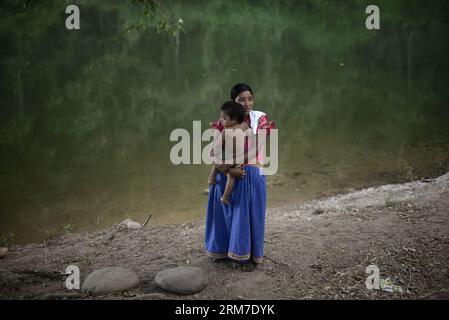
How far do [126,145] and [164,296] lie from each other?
6869mm

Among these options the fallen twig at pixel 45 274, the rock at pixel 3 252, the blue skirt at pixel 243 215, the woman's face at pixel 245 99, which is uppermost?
the woman's face at pixel 245 99

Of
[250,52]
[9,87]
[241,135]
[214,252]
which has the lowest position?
[214,252]

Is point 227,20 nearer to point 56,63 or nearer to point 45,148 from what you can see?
point 56,63

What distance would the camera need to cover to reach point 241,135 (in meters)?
3.68

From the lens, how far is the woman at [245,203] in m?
3.73

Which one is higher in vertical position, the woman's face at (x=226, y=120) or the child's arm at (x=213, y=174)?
the woman's face at (x=226, y=120)

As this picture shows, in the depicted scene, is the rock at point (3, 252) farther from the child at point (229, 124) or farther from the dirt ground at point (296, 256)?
the child at point (229, 124)

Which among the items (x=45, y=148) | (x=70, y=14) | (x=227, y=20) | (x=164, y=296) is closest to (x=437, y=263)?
(x=164, y=296)

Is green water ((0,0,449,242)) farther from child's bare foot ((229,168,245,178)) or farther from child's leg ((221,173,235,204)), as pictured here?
child's bare foot ((229,168,245,178))

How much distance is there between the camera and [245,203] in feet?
12.4

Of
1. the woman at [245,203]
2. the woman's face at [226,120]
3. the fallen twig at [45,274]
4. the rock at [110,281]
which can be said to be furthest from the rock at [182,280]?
the woman's face at [226,120]

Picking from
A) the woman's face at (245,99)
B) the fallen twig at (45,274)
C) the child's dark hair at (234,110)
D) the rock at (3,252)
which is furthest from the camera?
the rock at (3,252)

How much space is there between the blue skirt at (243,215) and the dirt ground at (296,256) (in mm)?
208

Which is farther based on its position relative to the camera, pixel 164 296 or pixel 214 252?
pixel 214 252
